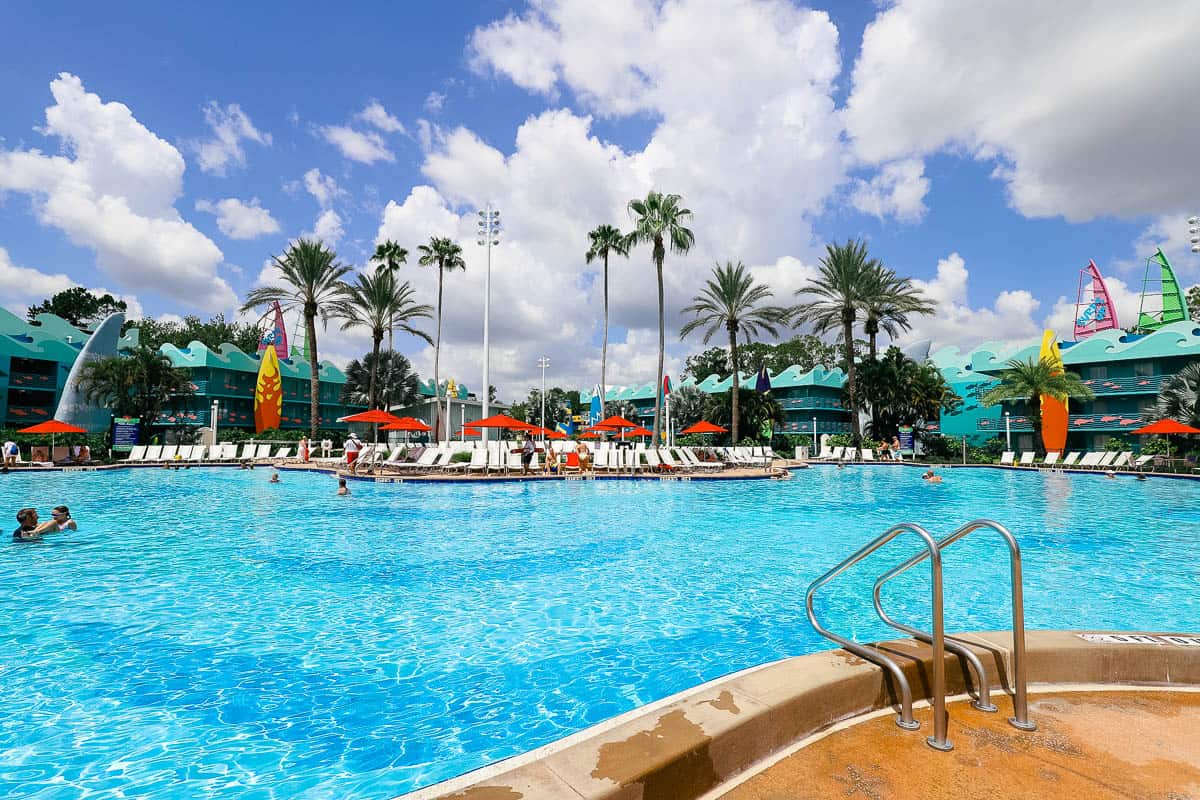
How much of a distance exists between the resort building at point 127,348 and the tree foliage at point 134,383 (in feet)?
20.4

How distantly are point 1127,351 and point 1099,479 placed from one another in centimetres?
1743

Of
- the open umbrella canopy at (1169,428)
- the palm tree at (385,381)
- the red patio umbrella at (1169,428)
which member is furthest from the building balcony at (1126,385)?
the palm tree at (385,381)

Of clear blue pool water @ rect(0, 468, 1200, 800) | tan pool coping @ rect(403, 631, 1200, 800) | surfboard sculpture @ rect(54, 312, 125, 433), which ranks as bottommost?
clear blue pool water @ rect(0, 468, 1200, 800)

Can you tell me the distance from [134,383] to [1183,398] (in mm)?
55256

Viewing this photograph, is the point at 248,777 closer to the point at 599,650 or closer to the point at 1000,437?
the point at 599,650

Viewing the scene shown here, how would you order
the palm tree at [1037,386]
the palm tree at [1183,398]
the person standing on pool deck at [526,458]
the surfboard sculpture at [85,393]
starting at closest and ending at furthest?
1. the person standing on pool deck at [526,458]
2. the palm tree at [1183,398]
3. the palm tree at [1037,386]
4. the surfboard sculpture at [85,393]

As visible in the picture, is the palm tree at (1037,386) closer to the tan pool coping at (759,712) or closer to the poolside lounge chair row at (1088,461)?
the poolside lounge chair row at (1088,461)

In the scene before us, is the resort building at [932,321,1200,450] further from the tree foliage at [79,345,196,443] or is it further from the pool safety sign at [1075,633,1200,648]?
the tree foliage at [79,345,196,443]

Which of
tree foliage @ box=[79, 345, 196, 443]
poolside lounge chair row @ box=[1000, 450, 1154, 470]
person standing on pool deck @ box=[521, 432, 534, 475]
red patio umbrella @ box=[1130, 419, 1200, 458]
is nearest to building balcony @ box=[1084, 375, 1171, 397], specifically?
poolside lounge chair row @ box=[1000, 450, 1154, 470]

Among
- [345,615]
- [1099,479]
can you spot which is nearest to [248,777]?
[345,615]

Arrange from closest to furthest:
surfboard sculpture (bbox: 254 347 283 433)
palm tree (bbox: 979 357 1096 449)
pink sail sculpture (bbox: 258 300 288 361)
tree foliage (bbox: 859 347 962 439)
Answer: palm tree (bbox: 979 357 1096 449) < tree foliage (bbox: 859 347 962 439) < surfboard sculpture (bbox: 254 347 283 433) < pink sail sculpture (bbox: 258 300 288 361)

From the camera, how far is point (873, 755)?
2.62 meters

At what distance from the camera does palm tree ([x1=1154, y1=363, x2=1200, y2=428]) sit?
2742 centimetres

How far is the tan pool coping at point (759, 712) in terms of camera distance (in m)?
2.09
